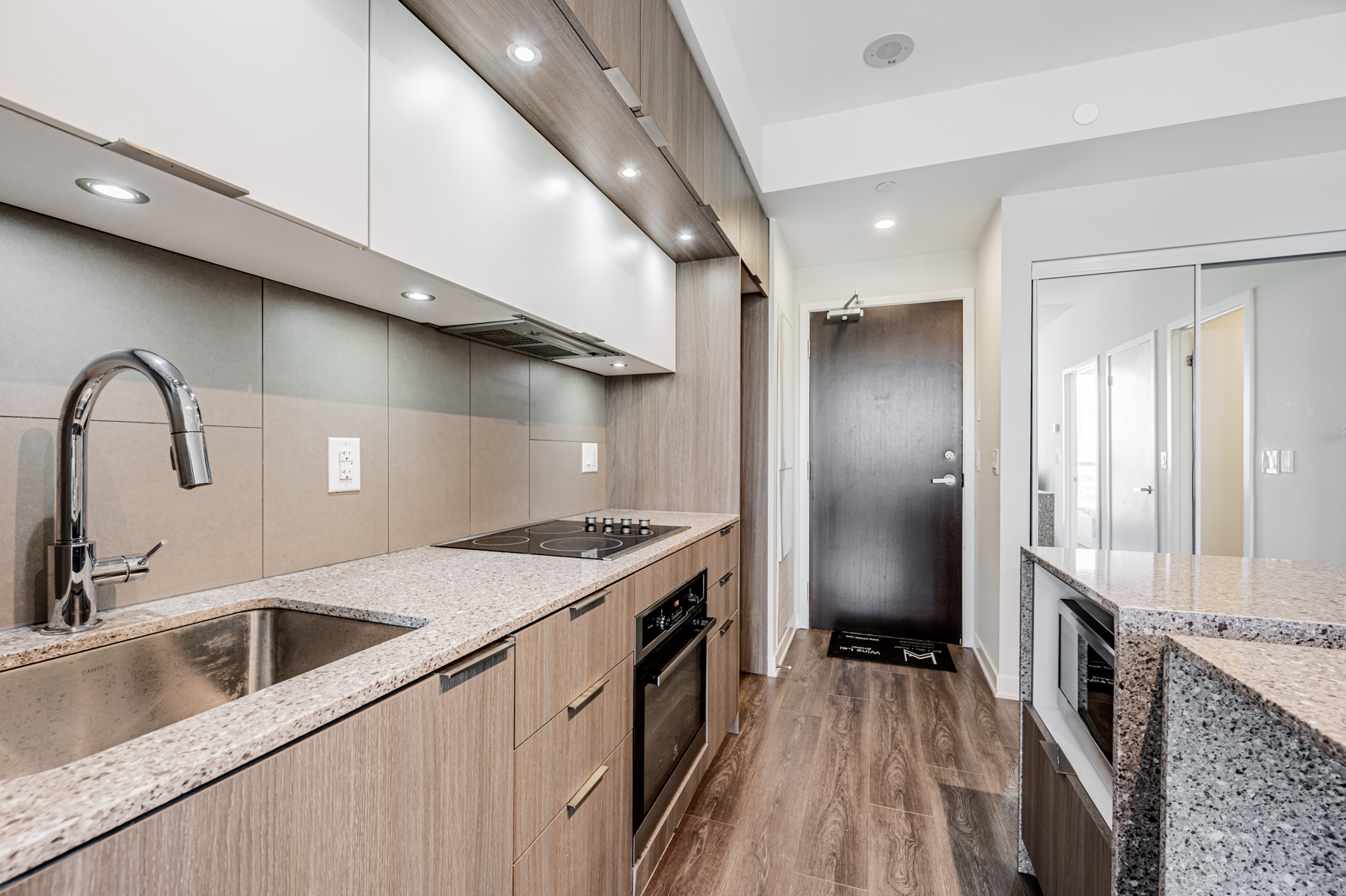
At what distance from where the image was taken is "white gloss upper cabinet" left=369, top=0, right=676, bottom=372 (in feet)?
3.29

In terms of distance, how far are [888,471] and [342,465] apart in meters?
3.17

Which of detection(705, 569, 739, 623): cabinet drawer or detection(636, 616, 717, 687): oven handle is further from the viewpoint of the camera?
detection(705, 569, 739, 623): cabinet drawer

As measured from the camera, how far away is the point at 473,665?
0.82 m

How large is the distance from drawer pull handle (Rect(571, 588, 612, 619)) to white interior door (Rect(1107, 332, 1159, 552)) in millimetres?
2534

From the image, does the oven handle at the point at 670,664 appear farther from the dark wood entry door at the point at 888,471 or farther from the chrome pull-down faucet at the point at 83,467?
the dark wood entry door at the point at 888,471

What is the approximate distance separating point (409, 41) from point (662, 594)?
134cm

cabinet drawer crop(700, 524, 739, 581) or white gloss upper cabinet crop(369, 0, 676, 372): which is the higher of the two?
white gloss upper cabinet crop(369, 0, 676, 372)

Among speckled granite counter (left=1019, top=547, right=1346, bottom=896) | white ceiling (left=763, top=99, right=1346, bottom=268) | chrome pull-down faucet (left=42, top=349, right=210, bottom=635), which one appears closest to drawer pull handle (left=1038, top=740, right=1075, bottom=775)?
speckled granite counter (left=1019, top=547, right=1346, bottom=896)

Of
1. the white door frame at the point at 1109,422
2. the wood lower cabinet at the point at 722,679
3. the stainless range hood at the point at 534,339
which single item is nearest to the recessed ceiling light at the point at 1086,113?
the white door frame at the point at 1109,422

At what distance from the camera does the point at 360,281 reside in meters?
1.17

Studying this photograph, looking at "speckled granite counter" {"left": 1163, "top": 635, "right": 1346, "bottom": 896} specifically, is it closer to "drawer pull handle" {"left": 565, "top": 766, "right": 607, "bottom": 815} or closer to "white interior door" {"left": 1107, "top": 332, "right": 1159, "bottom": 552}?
"drawer pull handle" {"left": 565, "top": 766, "right": 607, "bottom": 815}

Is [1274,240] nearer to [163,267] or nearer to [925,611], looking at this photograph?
[925,611]

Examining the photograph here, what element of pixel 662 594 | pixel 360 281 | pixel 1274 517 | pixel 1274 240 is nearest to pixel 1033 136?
pixel 1274 240

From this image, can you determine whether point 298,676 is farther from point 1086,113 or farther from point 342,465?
point 1086,113
